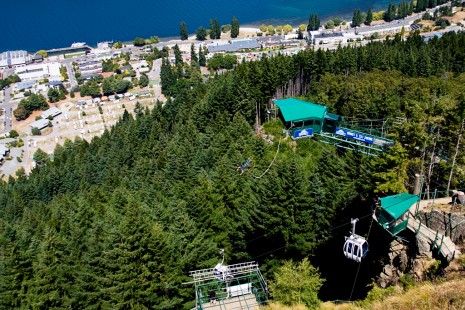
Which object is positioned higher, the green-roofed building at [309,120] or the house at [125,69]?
the green-roofed building at [309,120]

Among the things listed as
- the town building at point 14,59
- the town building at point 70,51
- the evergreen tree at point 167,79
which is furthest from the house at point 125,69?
the town building at point 14,59

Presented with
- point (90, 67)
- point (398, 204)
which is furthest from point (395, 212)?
point (90, 67)

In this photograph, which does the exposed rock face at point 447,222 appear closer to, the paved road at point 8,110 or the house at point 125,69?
the paved road at point 8,110

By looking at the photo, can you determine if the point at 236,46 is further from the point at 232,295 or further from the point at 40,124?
the point at 232,295

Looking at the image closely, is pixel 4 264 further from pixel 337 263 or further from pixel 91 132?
pixel 91 132

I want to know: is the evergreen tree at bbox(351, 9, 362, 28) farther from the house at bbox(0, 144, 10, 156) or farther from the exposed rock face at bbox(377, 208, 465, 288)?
the exposed rock face at bbox(377, 208, 465, 288)

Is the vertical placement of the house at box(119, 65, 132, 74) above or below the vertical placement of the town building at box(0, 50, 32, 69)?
below

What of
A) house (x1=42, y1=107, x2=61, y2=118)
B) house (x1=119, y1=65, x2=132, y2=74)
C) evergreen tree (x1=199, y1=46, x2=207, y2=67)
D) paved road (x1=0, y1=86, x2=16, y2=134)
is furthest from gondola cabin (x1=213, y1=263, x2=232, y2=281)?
house (x1=119, y1=65, x2=132, y2=74)
